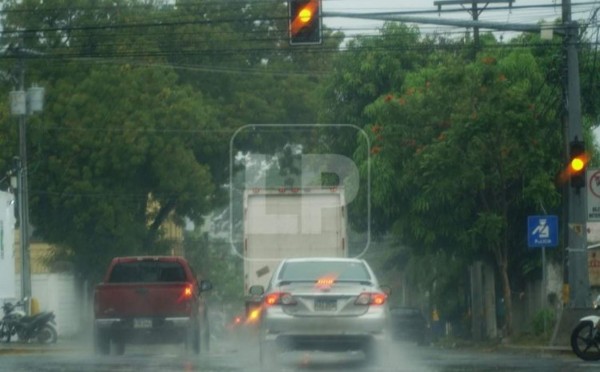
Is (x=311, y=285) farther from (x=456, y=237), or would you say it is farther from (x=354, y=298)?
(x=456, y=237)

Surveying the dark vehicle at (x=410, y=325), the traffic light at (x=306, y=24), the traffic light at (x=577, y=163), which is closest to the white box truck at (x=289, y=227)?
the traffic light at (x=577, y=163)

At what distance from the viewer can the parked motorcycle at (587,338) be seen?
24234 mm

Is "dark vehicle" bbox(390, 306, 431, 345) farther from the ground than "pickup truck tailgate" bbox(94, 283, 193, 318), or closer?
closer

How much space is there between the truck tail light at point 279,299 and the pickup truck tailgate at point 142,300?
770 cm

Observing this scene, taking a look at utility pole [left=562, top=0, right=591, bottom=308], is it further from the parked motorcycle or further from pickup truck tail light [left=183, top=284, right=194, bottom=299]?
pickup truck tail light [left=183, top=284, right=194, bottom=299]

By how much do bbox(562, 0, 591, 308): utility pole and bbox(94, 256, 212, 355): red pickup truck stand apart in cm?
743

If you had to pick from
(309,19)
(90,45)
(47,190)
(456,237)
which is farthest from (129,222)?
(309,19)

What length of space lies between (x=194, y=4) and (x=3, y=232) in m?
15.6

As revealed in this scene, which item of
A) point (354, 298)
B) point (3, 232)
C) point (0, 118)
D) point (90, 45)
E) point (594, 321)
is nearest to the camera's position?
point (354, 298)

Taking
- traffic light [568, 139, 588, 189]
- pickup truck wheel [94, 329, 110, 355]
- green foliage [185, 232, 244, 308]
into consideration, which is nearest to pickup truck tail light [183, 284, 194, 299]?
pickup truck wheel [94, 329, 110, 355]

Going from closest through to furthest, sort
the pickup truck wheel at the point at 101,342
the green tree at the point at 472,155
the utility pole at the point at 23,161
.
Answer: the pickup truck wheel at the point at 101,342, the green tree at the point at 472,155, the utility pole at the point at 23,161

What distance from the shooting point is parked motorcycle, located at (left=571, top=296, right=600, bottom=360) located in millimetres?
24234

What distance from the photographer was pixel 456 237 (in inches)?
→ 1590

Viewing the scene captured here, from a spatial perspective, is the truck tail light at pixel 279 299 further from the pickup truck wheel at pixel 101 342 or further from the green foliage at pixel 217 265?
the green foliage at pixel 217 265
